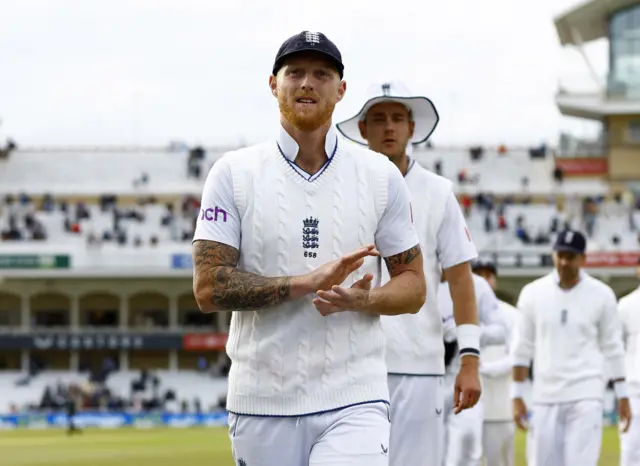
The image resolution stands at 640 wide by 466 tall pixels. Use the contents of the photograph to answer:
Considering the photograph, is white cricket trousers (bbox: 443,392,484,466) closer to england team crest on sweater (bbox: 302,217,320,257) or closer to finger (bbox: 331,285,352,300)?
england team crest on sweater (bbox: 302,217,320,257)

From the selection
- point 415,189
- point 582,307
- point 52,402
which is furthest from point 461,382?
point 52,402

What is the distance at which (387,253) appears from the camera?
539cm

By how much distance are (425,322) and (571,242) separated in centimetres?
369

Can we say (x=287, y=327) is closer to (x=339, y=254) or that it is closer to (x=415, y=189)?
(x=339, y=254)

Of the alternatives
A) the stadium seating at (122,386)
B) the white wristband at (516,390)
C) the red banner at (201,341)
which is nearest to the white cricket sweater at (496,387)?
the white wristband at (516,390)

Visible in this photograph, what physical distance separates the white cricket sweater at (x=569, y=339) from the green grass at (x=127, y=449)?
26.0ft

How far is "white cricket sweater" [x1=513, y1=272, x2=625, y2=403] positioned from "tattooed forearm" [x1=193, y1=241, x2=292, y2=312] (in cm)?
573

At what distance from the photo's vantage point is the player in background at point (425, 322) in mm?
7074

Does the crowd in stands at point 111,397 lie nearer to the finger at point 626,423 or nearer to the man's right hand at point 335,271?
the finger at point 626,423

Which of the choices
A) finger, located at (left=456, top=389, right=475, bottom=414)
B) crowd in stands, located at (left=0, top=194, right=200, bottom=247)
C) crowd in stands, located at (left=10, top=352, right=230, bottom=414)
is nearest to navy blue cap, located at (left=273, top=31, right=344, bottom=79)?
finger, located at (left=456, top=389, right=475, bottom=414)

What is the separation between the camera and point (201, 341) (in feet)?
200

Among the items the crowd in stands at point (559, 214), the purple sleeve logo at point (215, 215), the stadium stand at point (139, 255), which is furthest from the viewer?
the crowd in stands at point (559, 214)

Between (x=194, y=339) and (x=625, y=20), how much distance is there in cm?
2917

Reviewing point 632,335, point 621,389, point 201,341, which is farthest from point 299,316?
point 201,341
